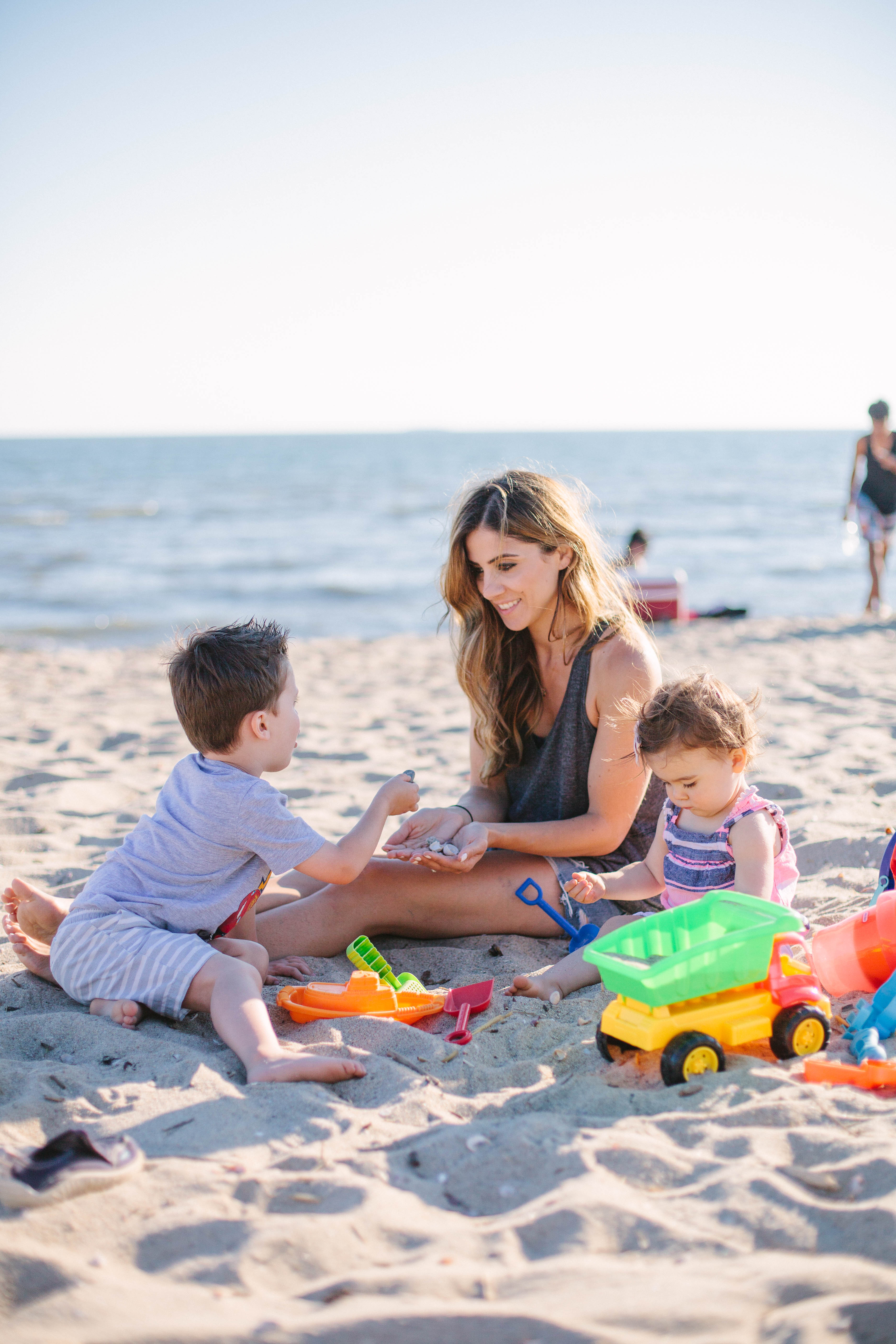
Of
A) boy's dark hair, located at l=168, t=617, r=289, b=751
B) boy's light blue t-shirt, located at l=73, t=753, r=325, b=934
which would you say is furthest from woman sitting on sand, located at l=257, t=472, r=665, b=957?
boy's dark hair, located at l=168, t=617, r=289, b=751

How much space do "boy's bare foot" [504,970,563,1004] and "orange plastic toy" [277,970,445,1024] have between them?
227 mm

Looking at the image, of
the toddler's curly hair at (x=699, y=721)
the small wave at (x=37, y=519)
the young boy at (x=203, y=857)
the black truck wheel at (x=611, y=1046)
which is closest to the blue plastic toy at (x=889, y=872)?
the toddler's curly hair at (x=699, y=721)

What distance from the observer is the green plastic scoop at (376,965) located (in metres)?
2.71

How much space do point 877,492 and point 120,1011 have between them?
30.7 ft

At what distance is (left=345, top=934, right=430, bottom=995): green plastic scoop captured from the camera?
2.71m

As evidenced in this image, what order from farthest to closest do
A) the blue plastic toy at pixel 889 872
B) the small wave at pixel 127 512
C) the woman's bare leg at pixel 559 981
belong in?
the small wave at pixel 127 512, the woman's bare leg at pixel 559 981, the blue plastic toy at pixel 889 872

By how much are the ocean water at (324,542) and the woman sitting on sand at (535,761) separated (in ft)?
1.05

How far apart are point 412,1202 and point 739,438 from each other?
9914cm

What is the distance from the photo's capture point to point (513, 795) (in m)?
3.50

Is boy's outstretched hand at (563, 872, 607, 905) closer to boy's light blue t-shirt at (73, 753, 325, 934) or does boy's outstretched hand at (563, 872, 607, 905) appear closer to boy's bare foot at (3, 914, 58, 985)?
boy's light blue t-shirt at (73, 753, 325, 934)

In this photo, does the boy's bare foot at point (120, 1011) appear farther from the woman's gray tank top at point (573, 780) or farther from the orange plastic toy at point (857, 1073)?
the orange plastic toy at point (857, 1073)

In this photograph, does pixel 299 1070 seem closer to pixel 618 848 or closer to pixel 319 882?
pixel 319 882

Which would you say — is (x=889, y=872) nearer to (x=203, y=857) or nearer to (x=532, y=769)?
(x=532, y=769)

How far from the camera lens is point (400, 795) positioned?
9.34 feet
